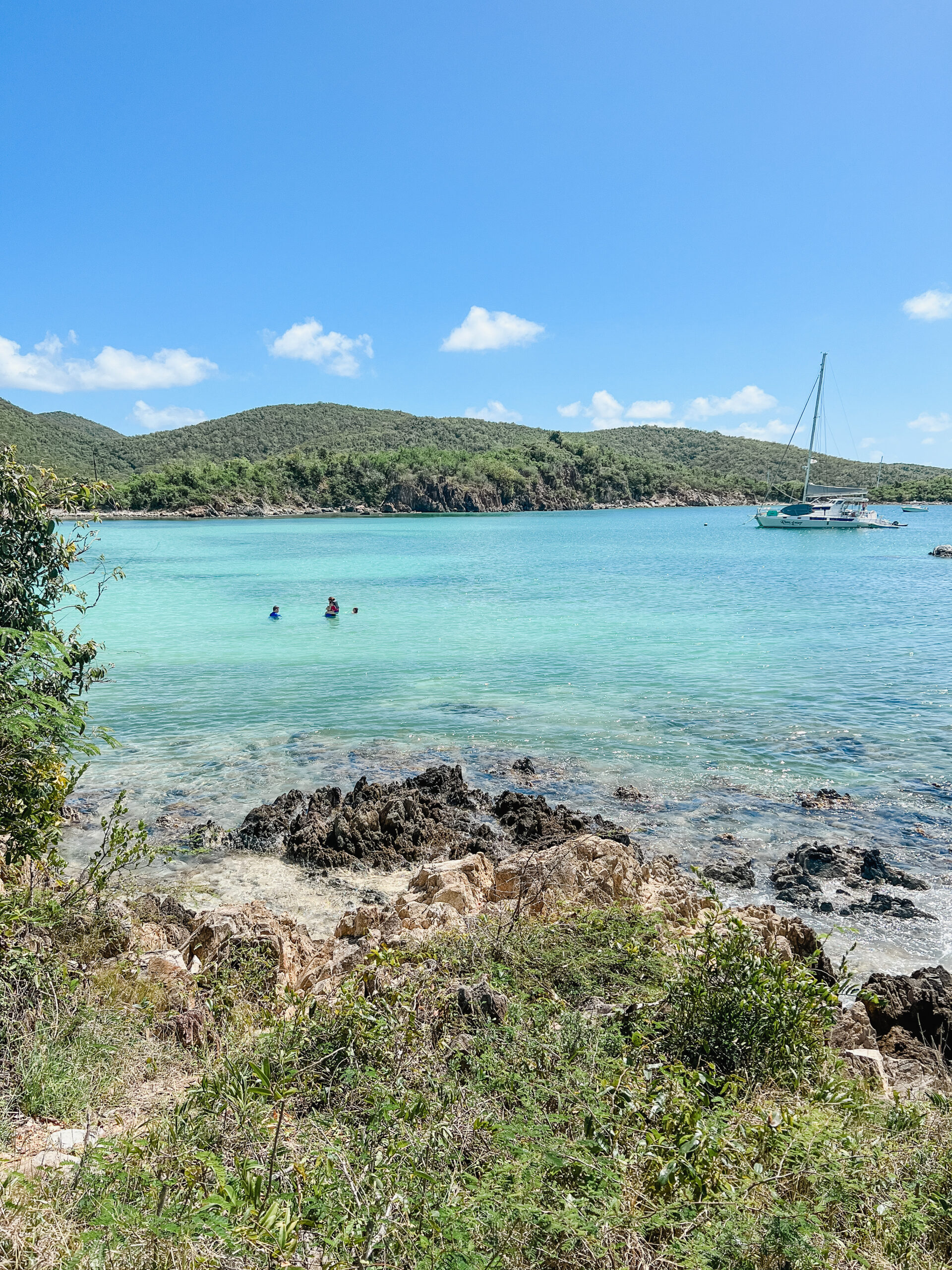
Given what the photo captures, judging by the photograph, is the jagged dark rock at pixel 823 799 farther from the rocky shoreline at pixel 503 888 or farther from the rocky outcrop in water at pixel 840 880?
the rocky outcrop in water at pixel 840 880

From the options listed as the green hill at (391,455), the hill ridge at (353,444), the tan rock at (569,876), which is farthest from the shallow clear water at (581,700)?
the hill ridge at (353,444)

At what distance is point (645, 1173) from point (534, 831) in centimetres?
664

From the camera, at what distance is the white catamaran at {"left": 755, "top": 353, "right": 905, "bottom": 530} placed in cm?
8444

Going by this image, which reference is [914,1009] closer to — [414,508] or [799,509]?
[799,509]

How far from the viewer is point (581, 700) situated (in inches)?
649

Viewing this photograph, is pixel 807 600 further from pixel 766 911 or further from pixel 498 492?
pixel 498 492

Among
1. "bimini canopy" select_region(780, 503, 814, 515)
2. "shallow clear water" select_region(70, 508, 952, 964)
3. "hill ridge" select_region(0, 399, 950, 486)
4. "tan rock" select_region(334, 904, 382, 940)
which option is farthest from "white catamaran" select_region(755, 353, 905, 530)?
"tan rock" select_region(334, 904, 382, 940)

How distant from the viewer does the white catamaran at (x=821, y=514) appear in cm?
8444

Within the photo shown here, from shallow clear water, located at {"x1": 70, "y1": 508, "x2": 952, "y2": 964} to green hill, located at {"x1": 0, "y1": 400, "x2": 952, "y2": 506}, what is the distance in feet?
309

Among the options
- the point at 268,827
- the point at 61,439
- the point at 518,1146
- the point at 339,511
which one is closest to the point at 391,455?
the point at 339,511

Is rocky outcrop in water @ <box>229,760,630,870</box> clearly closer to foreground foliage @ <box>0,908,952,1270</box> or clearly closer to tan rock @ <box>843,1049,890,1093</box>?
foreground foliage @ <box>0,908,952,1270</box>

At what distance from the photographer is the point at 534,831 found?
1007 centimetres

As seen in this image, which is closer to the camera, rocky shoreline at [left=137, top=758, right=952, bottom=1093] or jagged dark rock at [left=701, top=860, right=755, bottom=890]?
rocky shoreline at [left=137, top=758, right=952, bottom=1093]

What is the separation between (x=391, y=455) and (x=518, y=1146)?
145 metres
